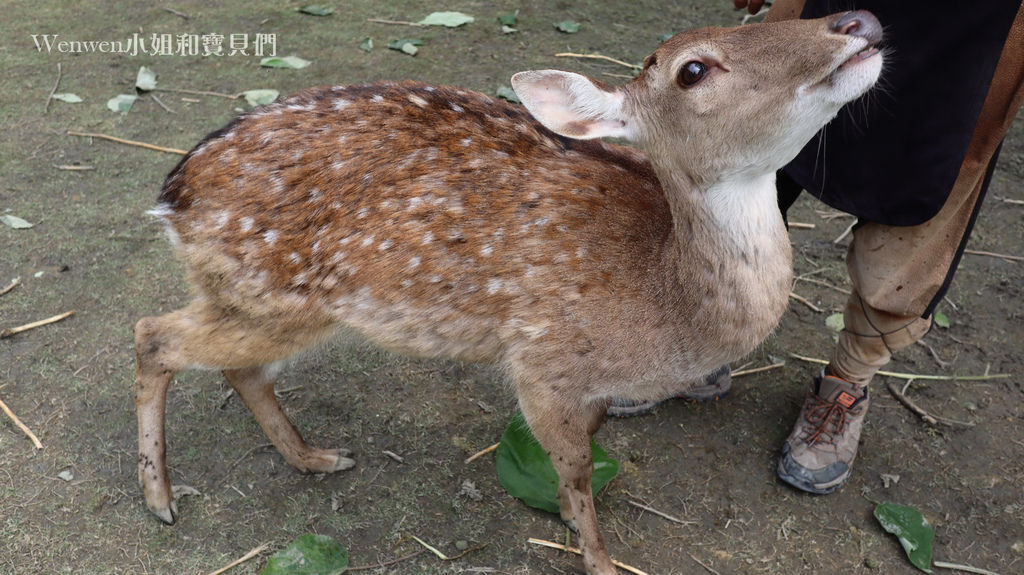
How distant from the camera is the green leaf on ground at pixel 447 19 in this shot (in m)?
5.66

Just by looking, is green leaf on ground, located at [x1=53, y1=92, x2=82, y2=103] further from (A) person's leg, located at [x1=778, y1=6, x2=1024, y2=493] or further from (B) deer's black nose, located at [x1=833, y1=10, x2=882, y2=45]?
(B) deer's black nose, located at [x1=833, y1=10, x2=882, y2=45]

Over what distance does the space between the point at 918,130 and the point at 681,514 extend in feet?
4.39

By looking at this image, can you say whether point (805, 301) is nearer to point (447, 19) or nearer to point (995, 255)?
point (995, 255)

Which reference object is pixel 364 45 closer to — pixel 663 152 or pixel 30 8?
pixel 30 8

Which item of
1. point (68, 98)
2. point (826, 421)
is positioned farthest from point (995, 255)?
point (68, 98)

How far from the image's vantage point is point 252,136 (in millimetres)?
2488

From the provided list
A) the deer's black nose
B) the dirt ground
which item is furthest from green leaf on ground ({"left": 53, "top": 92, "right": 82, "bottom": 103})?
the deer's black nose

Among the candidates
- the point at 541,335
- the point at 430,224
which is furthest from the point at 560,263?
the point at 430,224

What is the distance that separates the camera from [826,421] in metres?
2.95

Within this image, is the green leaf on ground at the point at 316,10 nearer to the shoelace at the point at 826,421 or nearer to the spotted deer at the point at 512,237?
the spotted deer at the point at 512,237

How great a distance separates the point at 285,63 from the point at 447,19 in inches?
45.2

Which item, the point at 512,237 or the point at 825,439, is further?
the point at 825,439

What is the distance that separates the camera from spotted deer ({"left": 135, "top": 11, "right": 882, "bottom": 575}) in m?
2.17

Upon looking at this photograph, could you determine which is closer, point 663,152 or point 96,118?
point 663,152
